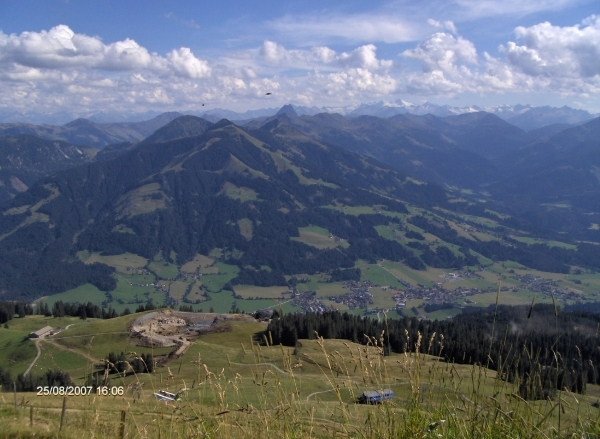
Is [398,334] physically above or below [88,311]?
above

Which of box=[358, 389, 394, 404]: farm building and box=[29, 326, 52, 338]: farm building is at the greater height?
box=[358, 389, 394, 404]: farm building

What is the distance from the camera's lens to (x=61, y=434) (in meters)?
6.88

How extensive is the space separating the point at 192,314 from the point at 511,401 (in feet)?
321

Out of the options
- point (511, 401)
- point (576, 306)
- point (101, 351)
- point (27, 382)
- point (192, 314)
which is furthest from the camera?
point (576, 306)

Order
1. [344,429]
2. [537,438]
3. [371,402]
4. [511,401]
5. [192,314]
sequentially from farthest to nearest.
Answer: [192,314] < [371,402] < [344,429] < [511,401] < [537,438]

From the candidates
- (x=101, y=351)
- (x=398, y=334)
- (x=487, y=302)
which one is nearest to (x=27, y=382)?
(x=101, y=351)

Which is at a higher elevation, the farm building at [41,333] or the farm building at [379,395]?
the farm building at [379,395]

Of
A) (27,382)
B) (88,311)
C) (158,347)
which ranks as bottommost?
(88,311)

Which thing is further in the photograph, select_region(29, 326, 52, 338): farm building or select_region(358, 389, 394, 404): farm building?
select_region(29, 326, 52, 338): farm building

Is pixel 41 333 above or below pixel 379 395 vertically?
below

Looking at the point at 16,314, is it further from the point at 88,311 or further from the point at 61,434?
the point at 61,434

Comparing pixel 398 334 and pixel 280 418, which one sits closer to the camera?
pixel 280 418

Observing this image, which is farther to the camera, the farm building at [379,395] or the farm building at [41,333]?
the farm building at [41,333]

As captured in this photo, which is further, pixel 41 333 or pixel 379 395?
pixel 41 333
